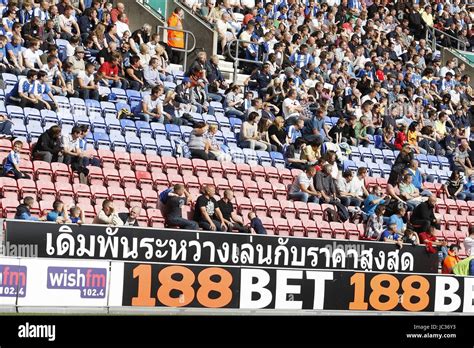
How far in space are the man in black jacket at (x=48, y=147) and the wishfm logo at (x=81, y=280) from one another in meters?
5.25

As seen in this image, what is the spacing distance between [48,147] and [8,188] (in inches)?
48.2

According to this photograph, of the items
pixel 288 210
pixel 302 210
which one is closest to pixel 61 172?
pixel 288 210

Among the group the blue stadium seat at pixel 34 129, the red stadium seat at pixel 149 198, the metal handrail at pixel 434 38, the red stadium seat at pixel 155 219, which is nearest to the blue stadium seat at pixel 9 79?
the blue stadium seat at pixel 34 129

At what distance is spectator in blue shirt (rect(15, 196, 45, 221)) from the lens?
59.9ft

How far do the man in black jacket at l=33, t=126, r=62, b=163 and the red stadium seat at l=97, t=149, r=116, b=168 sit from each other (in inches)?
42.5

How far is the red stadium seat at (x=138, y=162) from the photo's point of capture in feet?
71.6

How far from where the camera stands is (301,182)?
2272 cm

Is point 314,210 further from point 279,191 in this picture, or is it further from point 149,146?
point 149,146

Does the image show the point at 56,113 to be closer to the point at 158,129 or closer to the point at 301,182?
the point at 158,129

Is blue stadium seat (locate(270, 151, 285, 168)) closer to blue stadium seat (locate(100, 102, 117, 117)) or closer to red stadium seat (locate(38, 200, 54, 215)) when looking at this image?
blue stadium seat (locate(100, 102, 117, 117))

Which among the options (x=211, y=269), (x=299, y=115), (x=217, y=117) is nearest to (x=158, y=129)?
(x=217, y=117)

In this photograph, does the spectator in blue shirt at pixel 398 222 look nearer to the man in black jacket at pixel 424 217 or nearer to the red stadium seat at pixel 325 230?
the man in black jacket at pixel 424 217

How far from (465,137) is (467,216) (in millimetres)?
2899

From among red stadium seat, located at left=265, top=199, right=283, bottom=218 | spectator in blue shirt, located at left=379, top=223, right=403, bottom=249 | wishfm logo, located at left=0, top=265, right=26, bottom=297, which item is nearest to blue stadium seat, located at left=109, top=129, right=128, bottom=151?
red stadium seat, located at left=265, top=199, right=283, bottom=218
